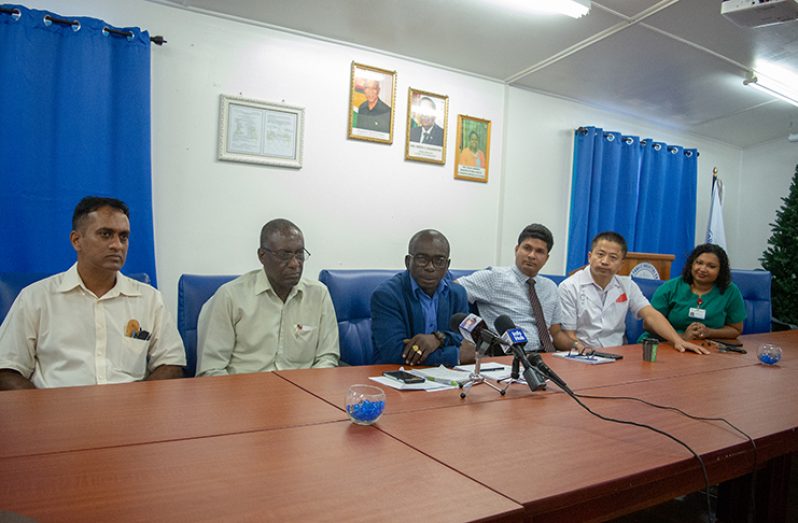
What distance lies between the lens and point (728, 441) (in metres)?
1.19

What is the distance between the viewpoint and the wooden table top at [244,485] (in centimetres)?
75

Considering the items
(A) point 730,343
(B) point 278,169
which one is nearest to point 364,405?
(B) point 278,169

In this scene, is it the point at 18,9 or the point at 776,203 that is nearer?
the point at 18,9

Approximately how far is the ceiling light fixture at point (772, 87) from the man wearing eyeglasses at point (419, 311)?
3293 mm

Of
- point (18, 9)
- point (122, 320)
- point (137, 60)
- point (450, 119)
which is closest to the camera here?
point (122, 320)

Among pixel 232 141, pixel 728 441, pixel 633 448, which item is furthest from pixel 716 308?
pixel 232 141

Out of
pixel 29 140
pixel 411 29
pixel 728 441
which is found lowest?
pixel 728 441

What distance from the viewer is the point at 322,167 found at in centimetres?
334

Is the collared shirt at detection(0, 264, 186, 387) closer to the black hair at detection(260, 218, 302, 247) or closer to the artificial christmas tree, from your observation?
the black hair at detection(260, 218, 302, 247)

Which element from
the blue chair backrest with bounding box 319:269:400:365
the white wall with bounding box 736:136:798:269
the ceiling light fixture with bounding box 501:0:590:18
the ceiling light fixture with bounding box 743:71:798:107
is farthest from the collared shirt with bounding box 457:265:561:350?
the white wall with bounding box 736:136:798:269

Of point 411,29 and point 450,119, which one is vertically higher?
point 411,29

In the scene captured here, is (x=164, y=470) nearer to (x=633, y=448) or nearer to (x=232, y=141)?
(x=633, y=448)

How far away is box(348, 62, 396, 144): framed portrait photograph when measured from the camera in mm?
3408

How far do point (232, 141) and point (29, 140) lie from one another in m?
0.99
